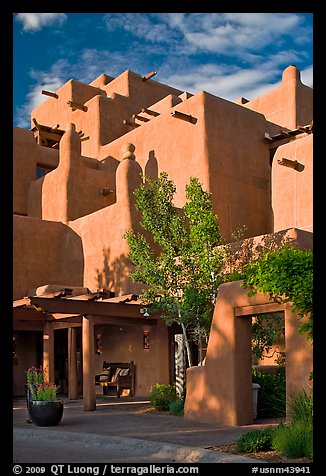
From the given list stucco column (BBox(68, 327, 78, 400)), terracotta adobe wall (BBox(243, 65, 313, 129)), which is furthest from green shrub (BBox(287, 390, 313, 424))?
terracotta adobe wall (BBox(243, 65, 313, 129))

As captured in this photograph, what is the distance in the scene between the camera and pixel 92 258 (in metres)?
22.8

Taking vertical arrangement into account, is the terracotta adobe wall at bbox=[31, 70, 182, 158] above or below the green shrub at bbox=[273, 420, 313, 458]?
above

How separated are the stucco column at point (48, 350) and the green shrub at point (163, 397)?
3.18 metres

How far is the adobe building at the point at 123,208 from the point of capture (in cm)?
1870

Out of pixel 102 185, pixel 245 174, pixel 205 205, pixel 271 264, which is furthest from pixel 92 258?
pixel 271 264

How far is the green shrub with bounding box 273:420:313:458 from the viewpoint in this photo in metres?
8.03

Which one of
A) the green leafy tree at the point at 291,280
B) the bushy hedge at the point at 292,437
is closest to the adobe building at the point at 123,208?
the green leafy tree at the point at 291,280

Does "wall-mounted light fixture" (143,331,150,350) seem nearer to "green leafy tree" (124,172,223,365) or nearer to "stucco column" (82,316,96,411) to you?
"stucco column" (82,316,96,411)

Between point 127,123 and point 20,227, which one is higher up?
point 127,123

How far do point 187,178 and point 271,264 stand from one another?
11853 mm

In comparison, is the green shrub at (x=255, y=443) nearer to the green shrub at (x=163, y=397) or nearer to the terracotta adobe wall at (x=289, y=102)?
the green shrub at (x=163, y=397)

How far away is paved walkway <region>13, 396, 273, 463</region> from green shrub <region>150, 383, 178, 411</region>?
509 millimetres

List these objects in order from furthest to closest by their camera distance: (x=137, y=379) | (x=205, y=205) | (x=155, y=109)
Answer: (x=155, y=109) < (x=137, y=379) < (x=205, y=205)
